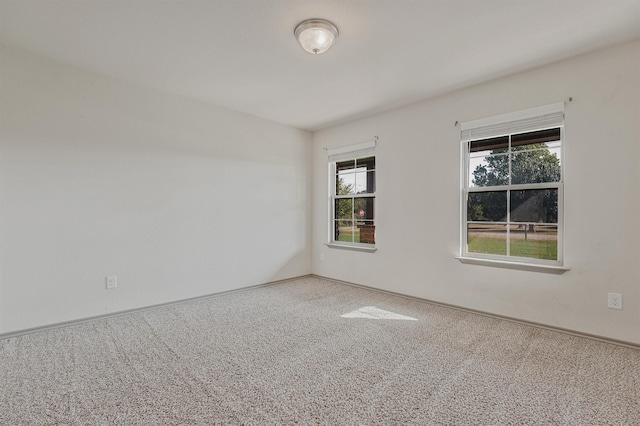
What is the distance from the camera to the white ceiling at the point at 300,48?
2.14 metres

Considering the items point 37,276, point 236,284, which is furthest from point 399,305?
point 37,276

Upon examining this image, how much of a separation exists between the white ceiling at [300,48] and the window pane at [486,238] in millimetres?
1539

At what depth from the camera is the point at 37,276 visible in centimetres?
283

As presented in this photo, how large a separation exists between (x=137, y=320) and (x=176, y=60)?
2.53m

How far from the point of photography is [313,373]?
6.96 feet

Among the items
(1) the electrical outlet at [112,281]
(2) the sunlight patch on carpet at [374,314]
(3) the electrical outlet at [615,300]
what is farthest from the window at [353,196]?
(1) the electrical outlet at [112,281]

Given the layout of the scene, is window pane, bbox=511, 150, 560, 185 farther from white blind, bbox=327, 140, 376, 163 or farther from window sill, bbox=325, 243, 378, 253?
window sill, bbox=325, 243, 378, 253

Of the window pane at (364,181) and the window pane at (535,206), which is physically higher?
the window pane at (364,181)

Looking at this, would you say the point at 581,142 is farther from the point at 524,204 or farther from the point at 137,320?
the point at 137,320

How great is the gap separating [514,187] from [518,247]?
23.8 inches

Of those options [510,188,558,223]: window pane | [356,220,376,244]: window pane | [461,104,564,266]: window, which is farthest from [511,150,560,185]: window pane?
[356,220,376,244]: window pane

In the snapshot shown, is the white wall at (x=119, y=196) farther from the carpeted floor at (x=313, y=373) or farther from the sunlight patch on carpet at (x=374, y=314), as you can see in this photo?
the sunlight patch on carpet at (x=374, y=314)

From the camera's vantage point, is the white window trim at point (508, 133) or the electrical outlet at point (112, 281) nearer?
the white window trim at point (508, 133)

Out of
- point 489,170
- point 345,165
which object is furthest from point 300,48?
point 345,165
